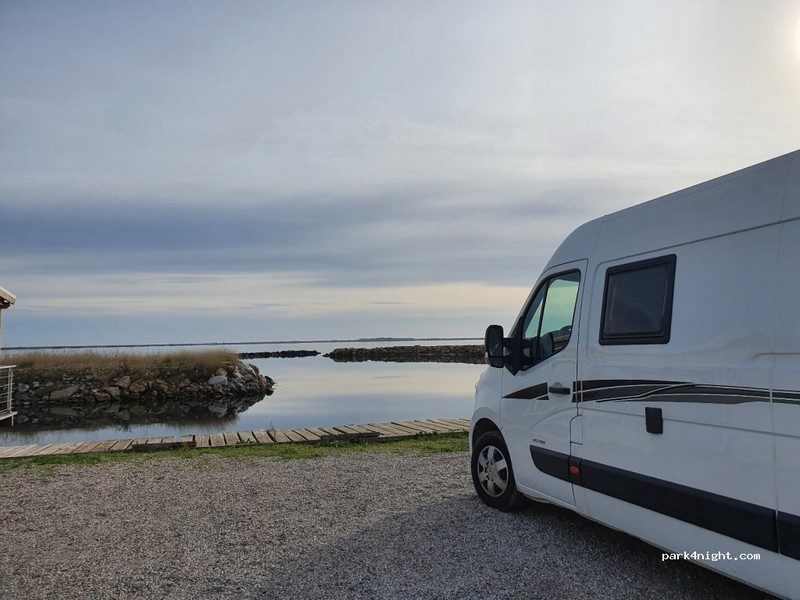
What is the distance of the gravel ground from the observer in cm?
439

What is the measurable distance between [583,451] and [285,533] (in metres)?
2.83

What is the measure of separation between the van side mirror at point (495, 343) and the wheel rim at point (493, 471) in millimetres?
1061

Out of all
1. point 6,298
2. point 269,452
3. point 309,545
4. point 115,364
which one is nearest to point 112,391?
point 115,364

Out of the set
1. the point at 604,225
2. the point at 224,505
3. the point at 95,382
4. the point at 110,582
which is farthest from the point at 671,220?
the point at 95,382

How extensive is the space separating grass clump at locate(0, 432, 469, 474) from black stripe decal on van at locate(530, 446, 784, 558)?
519cm

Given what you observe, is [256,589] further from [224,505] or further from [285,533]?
[224,505]

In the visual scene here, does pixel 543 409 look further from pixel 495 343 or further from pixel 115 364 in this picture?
pixel 115 364

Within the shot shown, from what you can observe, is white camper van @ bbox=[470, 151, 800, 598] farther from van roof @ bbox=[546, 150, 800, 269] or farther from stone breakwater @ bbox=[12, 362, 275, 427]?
stone breakwater @ bbox=[12, 362, 275, 427]

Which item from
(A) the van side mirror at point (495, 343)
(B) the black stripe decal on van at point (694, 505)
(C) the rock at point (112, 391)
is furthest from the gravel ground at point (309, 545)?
(C) the rock at point (112, 391)

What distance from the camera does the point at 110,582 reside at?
4559 millimetres

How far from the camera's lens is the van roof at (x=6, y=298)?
595 inches

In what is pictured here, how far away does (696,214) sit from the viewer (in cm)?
391

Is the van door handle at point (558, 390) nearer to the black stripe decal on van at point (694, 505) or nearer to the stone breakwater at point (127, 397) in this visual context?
the black stripe decal on van at point (694, 505)

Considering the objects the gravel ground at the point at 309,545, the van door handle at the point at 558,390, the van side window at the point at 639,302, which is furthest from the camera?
the van door handle at the point at 558,390
